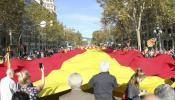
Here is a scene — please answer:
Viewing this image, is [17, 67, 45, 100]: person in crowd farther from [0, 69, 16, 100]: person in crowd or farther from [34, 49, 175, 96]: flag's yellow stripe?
[34, 49, 175, 96]: flag's yellow stripe

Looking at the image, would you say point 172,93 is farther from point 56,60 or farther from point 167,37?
point 167,37

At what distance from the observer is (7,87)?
1112cm

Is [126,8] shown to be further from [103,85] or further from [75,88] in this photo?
[75,88]

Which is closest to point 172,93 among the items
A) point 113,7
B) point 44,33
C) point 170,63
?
point 170,63

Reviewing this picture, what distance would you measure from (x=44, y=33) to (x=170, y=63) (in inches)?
4328

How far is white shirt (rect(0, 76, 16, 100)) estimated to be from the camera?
36.3 feet

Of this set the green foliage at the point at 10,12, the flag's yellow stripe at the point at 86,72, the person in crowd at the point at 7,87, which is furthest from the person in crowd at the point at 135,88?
the green foliage at the point at 10,12

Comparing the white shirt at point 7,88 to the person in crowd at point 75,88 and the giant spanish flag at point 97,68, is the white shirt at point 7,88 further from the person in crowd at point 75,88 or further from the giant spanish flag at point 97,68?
the person in crowd at point 75,88

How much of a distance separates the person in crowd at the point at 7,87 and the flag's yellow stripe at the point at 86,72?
1916 mm

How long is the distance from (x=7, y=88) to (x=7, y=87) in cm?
3

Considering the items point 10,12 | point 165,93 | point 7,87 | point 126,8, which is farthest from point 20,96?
point 10,12

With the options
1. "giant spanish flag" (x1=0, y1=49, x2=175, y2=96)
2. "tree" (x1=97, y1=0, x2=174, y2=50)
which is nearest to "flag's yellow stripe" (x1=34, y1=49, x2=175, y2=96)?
"giant spanish flag" (x1=0, y1=49, x2=175, y2=96)

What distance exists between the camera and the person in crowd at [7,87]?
11.0 metres

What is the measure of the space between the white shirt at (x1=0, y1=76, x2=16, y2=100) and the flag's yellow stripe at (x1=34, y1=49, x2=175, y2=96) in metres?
1.92
